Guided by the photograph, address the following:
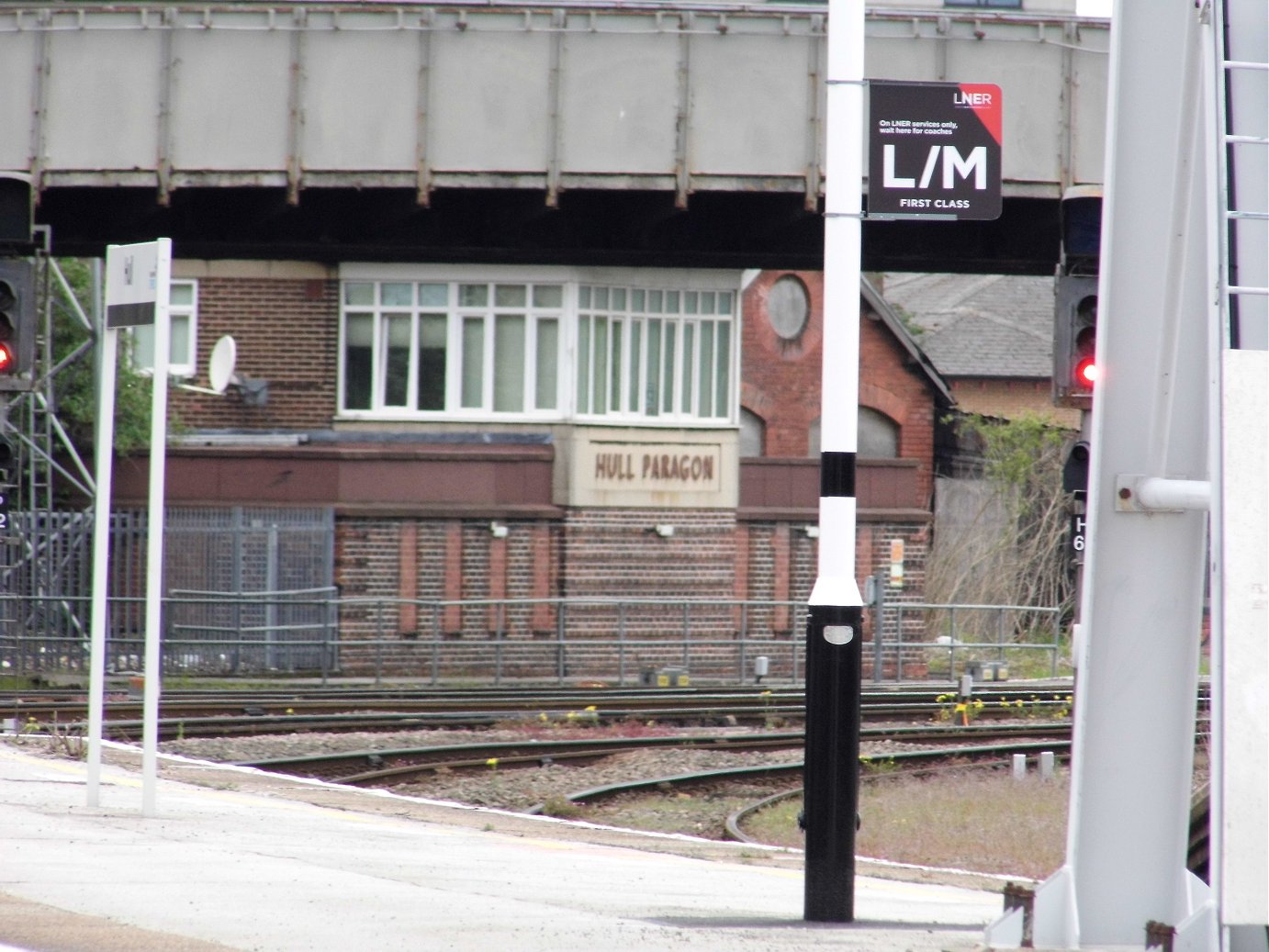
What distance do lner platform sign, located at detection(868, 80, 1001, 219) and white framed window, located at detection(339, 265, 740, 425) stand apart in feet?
66.7

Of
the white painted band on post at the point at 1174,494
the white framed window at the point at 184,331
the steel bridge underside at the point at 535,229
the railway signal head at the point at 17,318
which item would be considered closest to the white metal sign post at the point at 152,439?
the railway signal head at the point at 17,318

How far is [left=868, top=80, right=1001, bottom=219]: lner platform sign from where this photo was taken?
7.53m

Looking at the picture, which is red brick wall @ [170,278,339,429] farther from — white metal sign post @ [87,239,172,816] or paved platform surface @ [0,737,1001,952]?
white metal sign post @ [87,239,172,816]

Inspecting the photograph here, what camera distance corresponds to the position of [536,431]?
28375 millimetres

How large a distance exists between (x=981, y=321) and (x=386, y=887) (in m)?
42.0

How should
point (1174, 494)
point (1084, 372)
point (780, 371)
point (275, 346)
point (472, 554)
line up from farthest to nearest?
point (780, 371)
point (275, 346)
point (472, 554)
point (1084, 372)
point (1174, 494)

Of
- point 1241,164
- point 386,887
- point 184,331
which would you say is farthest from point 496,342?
point 1241,164

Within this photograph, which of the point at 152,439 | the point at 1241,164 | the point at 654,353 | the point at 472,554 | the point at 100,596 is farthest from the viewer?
the point at 654,353

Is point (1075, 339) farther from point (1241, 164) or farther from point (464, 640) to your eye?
point (464, 640)

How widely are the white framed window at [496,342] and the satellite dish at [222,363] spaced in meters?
2.22

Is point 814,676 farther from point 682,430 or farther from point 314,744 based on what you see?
point 682,430

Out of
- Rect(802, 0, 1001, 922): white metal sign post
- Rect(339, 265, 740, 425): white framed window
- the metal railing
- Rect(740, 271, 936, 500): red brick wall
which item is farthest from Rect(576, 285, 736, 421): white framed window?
Rect(802, 0, 1001, 922): white metal sign post

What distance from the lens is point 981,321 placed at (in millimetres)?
47719

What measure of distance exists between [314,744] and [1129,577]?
37.0 feet
